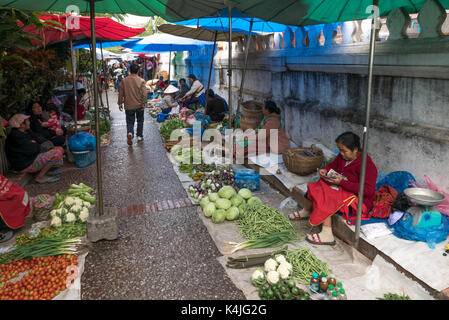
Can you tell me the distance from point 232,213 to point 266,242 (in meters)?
0.82

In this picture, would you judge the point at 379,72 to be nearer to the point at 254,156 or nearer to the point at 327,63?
the point at 327,63

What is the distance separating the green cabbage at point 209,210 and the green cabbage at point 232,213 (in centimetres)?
21

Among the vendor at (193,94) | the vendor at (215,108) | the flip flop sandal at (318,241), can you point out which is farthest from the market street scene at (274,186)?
the vendor at (193,94)

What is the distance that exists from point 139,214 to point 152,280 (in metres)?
1.74

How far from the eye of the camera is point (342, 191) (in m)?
4.07

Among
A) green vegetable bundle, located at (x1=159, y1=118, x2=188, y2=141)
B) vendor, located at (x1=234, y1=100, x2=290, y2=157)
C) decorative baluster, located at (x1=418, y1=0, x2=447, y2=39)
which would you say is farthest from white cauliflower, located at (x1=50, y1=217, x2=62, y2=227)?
green vegetable bundle, located at (x1=159, y1=118, x2=188, y2=141)

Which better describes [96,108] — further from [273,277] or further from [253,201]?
[273,277]

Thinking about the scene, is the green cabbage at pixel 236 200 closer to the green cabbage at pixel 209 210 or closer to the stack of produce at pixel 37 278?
the green cabbage at pixel 209 210

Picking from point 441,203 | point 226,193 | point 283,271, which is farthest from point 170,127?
point 441,203

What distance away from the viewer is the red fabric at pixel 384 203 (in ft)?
13.0

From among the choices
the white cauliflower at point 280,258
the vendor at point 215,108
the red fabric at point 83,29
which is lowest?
the white cauliflower at point 280,258

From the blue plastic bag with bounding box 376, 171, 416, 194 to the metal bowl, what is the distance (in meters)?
0.55

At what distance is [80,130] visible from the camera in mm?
8195

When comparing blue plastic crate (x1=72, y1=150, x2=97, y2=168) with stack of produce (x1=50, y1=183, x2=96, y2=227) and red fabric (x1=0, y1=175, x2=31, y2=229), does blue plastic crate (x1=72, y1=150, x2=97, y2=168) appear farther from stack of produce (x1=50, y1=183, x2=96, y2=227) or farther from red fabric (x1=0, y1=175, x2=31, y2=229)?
red fabric (x1=0, y1=175, x2=31, y2=229)
